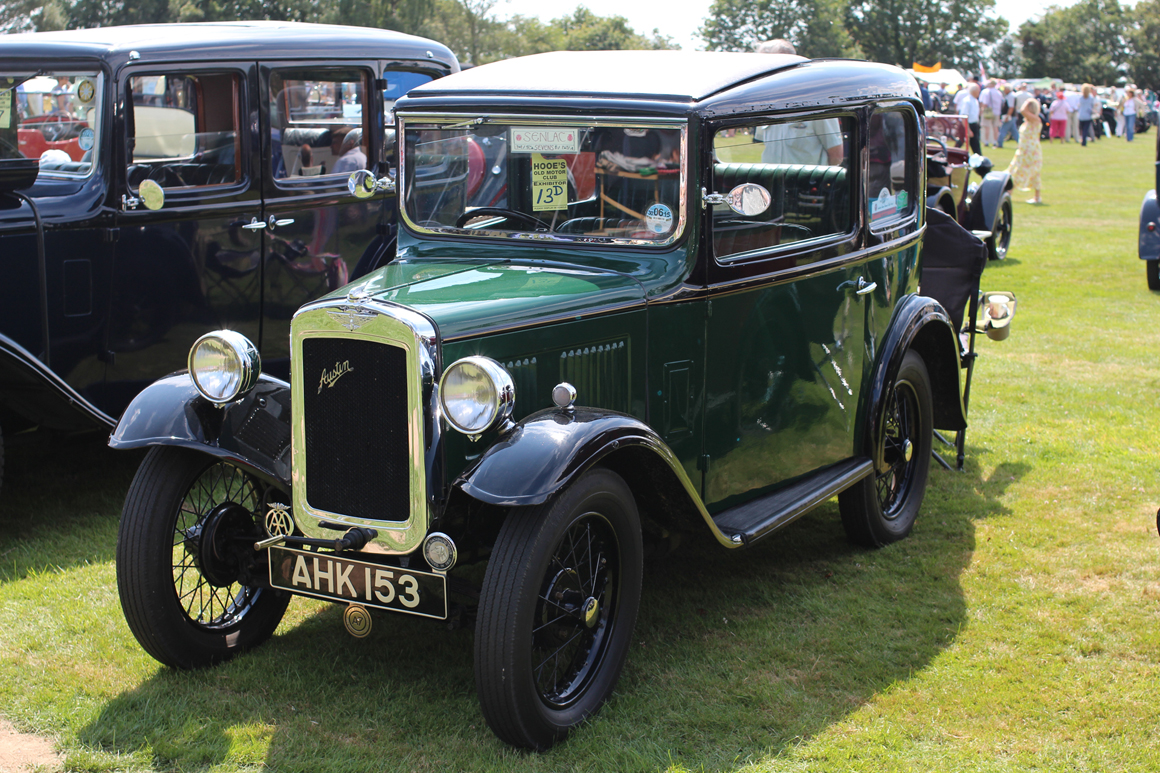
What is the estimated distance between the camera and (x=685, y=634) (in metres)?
3.76

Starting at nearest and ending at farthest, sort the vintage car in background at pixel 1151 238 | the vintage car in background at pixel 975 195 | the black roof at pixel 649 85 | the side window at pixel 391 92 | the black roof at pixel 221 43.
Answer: the black roof at pixel 649 85 → the black roof at pixel 221 43 → the side window at pixel 391 92 → the vintage car in background at pixel 1151 238 → the vintage car in background at pixel 975 195

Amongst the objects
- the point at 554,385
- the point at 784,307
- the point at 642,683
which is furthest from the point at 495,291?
the point at 642,683

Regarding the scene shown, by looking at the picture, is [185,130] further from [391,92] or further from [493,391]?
[493,391]

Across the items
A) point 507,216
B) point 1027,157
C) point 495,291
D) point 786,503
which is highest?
point 1027,157

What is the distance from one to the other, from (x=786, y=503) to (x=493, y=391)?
1.52 metres

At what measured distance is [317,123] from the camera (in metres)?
Result: 5.80

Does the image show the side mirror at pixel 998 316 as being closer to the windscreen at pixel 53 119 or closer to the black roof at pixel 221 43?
the black roof at pixel 221 43

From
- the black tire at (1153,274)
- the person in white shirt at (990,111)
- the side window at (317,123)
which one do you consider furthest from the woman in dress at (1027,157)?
the side window at (317,123)

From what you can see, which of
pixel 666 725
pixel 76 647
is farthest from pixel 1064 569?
pixel 76 647

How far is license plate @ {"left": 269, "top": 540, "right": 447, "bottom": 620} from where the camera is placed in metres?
2.91

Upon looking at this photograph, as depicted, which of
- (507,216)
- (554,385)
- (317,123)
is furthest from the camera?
(317,123)

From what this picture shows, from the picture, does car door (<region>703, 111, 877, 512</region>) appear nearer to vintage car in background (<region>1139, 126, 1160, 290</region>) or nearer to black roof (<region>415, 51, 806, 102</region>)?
black roof (<region>415, 51, 806, 102</region>)

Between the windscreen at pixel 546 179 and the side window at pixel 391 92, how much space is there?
7.75 ft

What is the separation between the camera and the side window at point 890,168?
439 cm
